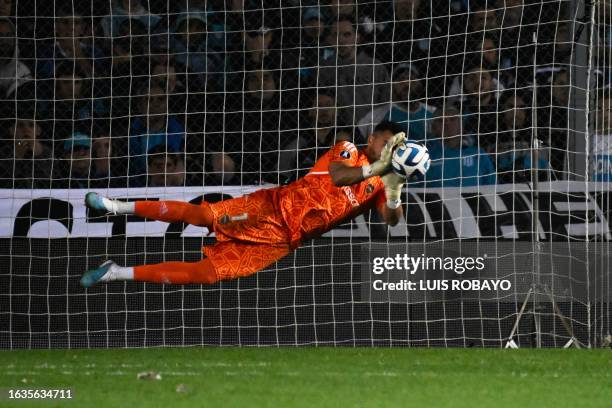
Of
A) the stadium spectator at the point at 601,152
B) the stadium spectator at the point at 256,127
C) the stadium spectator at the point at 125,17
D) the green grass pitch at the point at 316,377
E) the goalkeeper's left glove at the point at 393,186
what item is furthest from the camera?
the stadium spectator at the point at 125,17

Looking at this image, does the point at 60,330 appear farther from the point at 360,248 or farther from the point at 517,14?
the point at 517,14

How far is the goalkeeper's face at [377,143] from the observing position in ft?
29.8

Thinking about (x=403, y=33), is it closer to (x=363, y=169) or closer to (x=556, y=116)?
(x=556, y=116)

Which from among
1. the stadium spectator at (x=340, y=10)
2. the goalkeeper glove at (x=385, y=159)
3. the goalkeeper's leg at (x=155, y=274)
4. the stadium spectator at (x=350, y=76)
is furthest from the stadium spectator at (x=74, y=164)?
the goalkeeper glove at (x=385, y=159)

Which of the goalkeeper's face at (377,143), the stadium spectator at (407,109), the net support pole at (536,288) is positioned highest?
the stadium spectator at (407,109)

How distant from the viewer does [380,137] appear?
9102mm

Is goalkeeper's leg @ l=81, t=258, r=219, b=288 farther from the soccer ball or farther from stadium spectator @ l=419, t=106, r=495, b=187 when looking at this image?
stadium spectator @ l=419, t=106, r=495, b=187

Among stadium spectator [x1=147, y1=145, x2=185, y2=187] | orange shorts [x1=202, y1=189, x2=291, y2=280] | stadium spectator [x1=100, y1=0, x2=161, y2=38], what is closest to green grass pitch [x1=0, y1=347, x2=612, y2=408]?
orange shorts [x1=202, y1=189, x2=291, y2=280]

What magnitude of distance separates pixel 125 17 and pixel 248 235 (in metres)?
3.90

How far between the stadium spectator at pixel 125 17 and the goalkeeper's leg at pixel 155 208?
3589 millimetres

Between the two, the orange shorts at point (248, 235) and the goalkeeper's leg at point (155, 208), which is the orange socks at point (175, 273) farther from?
the goalkeeper's leg at point (155, 208)

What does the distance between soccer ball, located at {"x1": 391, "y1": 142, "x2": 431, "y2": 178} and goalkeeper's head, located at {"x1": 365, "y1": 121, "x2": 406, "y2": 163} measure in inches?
26.8

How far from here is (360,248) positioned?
1102 centimetres

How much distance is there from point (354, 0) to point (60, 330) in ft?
14.6
